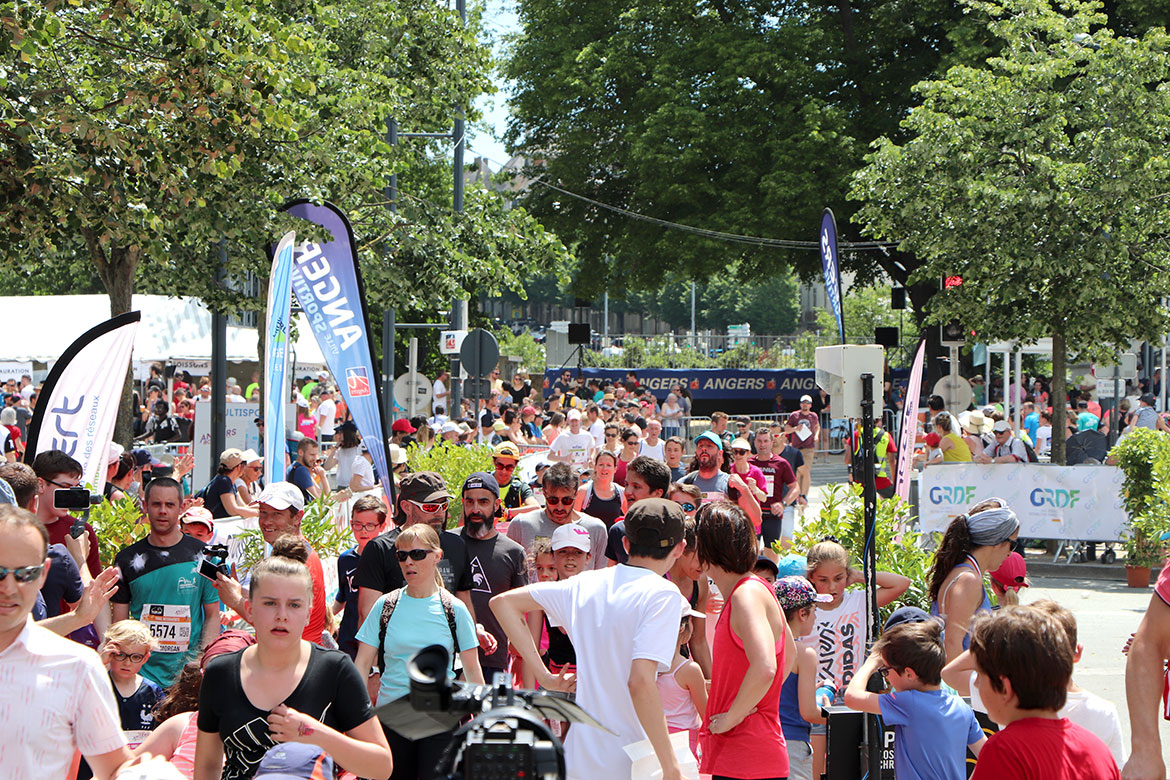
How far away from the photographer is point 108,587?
16.0 ft

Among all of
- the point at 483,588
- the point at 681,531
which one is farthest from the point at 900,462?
the point at 681,531

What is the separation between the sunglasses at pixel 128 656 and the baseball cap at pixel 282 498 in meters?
1.81

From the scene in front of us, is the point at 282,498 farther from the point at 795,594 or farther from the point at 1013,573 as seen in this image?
the point at 1013,573

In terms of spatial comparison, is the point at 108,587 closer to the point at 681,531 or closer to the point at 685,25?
the point at 681,531

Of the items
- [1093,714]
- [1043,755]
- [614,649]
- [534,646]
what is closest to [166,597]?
[534,646]

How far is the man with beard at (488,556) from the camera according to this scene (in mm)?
6473

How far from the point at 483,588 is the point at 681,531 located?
2426mm

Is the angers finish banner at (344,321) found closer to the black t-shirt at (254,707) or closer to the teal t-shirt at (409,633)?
the teal t-shirt at (409,633)

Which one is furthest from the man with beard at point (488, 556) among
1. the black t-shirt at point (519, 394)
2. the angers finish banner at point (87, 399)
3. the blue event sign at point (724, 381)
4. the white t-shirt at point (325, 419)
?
the blue event sign at point (724, 381)

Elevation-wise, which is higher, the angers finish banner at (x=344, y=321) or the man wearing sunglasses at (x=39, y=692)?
the angers finish banner at (x=344, y=321)

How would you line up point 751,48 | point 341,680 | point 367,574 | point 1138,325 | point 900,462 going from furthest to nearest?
point 751,48, point 1138,325, point 900,462, point 367,574, point 341,680

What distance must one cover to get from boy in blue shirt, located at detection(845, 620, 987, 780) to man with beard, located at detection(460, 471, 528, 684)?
2.13m

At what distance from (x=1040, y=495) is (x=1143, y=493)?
121cm

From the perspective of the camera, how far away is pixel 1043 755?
3176 millimetres
